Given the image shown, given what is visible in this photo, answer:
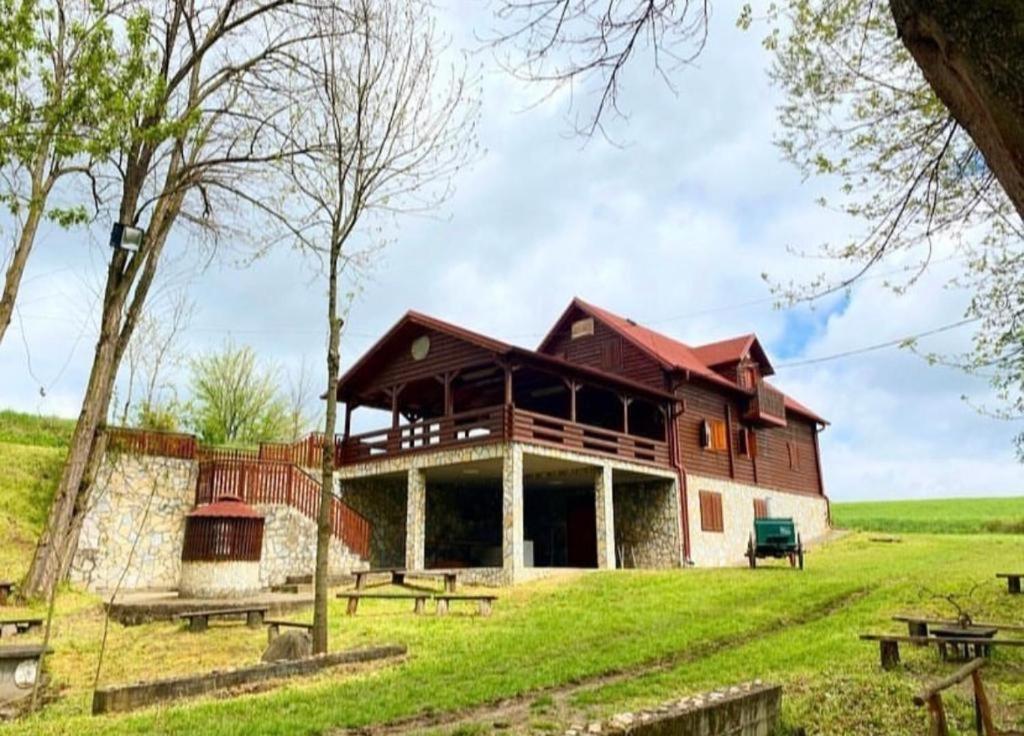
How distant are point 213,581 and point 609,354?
14.0 m

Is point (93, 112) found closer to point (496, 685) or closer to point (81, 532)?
point (496, 685)

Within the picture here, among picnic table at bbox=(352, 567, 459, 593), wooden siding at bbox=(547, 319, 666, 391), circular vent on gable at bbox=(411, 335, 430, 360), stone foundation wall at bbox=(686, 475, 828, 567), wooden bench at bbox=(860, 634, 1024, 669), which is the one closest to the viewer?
wooden bench at bbox=(860, 634, 1024, 669)

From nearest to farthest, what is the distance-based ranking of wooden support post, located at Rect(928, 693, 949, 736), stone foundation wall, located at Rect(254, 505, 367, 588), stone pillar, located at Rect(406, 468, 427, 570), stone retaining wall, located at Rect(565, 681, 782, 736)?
1. wooden support post, located at Rect(928, 693, 949, 736)
2. stone retaining wall, located at Rect(565, 681, 782, 736)
3. stone foundation wall, located at Rect(254, 505, 367, 588)
4. stone pillar, located at Rect(406, 468, 427, 570)

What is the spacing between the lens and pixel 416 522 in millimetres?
17875

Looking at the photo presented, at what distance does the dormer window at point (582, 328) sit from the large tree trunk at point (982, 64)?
851 inches

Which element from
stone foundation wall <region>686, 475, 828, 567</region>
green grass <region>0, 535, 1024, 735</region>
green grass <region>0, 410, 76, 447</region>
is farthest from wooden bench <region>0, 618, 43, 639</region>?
stone foundation wall <region>686, 475, 828, 567</region>

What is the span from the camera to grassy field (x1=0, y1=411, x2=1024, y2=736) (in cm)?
587

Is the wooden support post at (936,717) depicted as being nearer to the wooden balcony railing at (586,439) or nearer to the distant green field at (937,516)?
the wooden balcony railing at (586,439)

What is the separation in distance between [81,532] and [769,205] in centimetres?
1541

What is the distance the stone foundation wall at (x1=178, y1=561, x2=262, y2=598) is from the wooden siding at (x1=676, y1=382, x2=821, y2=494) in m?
12.9

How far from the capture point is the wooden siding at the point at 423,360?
1881 cm

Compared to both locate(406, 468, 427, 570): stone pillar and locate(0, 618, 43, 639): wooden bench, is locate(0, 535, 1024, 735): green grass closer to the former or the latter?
locate(0, 618, 43, 639): wooden bench

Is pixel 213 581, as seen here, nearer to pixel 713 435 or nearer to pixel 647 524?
pixel 647 524

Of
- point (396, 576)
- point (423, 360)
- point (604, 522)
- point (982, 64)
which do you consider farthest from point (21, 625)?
point (982, 64)
